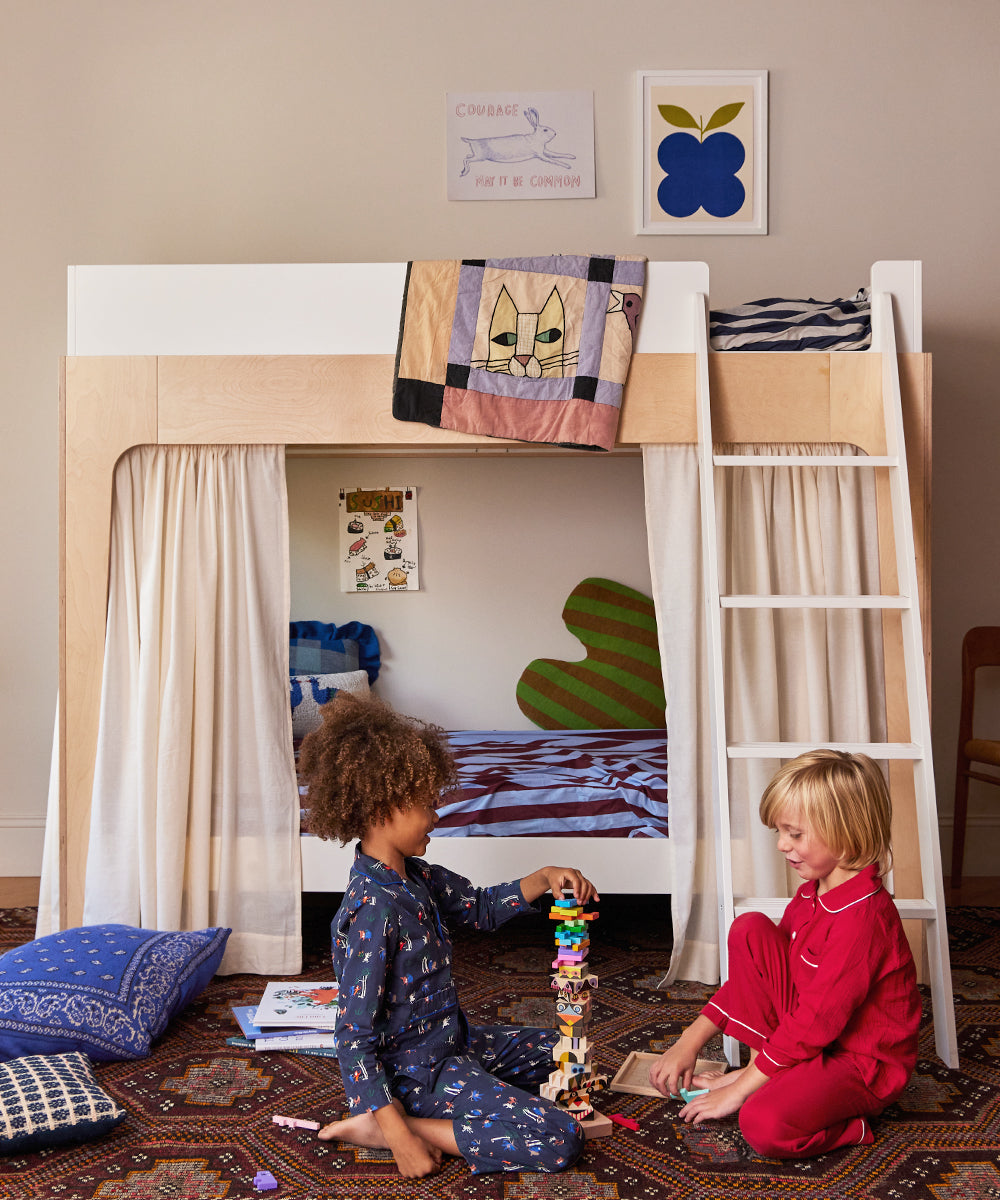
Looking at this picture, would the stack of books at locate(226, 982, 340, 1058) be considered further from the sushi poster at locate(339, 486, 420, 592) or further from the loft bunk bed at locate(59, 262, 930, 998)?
the sushi poster at locate(339, 486, 420, 592)

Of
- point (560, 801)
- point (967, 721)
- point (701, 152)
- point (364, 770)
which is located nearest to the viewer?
point (364, 770)

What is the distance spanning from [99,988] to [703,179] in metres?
3.06

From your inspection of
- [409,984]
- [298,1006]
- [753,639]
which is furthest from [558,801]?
[409,984]

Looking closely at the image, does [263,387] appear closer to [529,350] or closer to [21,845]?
[529,350]

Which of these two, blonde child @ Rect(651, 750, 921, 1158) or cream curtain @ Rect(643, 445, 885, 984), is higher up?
cream curtain @ Rect(643, 445, 885, 984)

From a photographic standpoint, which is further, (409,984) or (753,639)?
(753,639)

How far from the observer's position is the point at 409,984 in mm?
1810

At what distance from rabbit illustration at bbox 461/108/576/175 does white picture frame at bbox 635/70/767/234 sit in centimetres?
32

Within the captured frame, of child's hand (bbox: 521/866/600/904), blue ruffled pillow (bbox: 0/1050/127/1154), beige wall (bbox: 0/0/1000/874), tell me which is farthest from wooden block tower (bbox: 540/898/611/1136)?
beige wall (bbox: 0/0/1000/874)

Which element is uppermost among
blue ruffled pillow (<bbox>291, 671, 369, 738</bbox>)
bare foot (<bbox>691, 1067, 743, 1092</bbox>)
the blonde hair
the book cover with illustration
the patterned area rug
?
blue ruffled pillow (<bbox>291, 671, 369, 738</bbox>)

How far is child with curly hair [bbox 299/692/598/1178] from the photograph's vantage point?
1.73 m

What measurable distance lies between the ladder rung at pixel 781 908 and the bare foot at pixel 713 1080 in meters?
0.32

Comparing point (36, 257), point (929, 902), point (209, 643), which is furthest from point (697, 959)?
point (36, 257)

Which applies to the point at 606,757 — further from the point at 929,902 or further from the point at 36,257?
the point at 36,257
